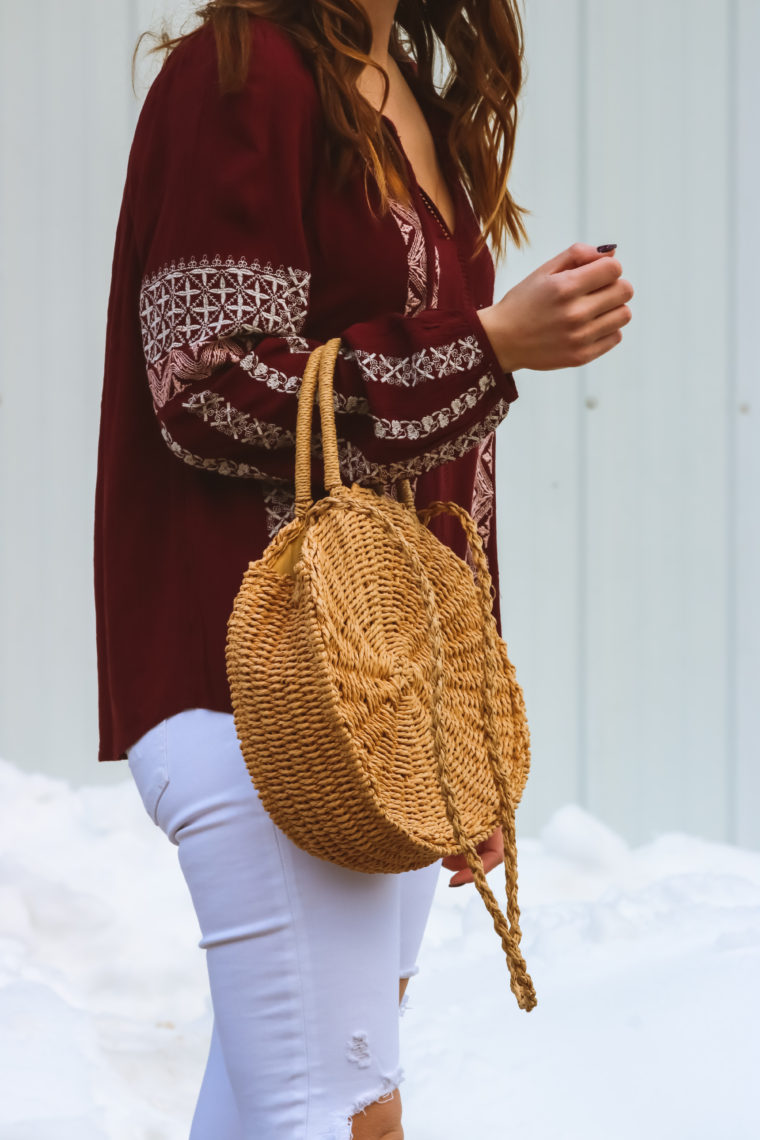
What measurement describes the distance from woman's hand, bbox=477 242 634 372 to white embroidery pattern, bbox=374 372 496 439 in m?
0.03

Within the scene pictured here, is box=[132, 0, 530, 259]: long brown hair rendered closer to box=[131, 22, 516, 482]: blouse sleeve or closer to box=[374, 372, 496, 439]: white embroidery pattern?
box=[131, 22, 516, 482]: blouse sleeve

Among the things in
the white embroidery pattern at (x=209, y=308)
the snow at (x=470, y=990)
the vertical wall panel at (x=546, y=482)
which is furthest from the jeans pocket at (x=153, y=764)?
the vertical wall panel at (x=546, y=482)

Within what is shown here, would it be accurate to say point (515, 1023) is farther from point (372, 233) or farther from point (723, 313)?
point (723, 313)

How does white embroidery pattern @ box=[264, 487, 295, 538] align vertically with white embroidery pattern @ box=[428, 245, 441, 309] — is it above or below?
below

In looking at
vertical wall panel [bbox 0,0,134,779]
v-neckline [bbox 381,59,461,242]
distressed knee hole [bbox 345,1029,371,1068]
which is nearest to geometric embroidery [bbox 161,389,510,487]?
v-neckline [bbox 381,59,461,242]

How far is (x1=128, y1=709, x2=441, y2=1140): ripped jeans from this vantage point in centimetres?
75

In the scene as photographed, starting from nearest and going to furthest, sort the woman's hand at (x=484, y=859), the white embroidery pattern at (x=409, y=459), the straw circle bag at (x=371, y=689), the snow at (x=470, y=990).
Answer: the straw circle bag at (x=371, y=689), the white embroidery pattern at (x=409, y=459), the woman's hand at (x=484, y=859), the snow at (x=470, y=990)

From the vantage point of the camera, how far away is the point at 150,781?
2.65 ft

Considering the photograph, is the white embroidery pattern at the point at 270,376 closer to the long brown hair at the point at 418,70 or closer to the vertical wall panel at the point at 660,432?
the long brown hair at the point at 418,70

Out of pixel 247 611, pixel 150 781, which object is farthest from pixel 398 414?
pixel 150 781

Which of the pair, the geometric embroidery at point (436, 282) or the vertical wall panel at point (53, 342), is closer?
the geometric embroidery at point (436, 282)

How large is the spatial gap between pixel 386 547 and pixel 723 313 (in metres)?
2.11

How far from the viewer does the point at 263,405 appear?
0.73 m

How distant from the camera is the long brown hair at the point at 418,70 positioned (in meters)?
0.79
